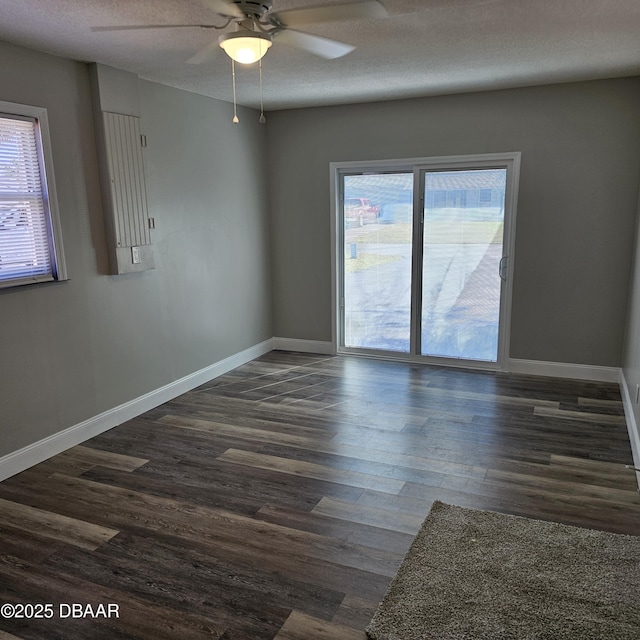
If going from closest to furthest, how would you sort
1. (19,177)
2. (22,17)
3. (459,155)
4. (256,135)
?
(22,17) → (19,177) → (459,155) → (256,135)

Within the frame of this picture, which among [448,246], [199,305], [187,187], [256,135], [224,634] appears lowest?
[224,634]

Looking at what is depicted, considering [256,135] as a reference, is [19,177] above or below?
below

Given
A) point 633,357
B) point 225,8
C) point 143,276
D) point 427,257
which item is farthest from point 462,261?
point 225,8

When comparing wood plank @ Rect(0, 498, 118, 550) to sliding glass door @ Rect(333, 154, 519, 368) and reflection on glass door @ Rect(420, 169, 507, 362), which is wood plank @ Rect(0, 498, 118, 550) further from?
reflection on glass door @ Rect(420, 169, 507, 362)

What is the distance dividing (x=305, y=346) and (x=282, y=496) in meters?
3.16

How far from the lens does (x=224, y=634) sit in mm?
2084

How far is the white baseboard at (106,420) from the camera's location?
3.41m

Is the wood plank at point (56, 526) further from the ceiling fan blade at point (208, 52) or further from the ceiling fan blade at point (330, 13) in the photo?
the ceiling fan blade at point (330, 13)

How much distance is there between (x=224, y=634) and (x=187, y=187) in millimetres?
3638

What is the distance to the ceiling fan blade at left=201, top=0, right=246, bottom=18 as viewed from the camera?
2178 millimetres

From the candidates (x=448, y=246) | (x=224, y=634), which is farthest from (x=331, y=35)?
(x=224, y=634)

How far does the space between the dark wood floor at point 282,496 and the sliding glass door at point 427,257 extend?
766 mm

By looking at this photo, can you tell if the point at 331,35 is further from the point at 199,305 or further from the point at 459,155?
the point at 199,305

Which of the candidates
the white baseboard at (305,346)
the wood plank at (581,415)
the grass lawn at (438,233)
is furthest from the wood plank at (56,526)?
the grass lawn at (438,233)
